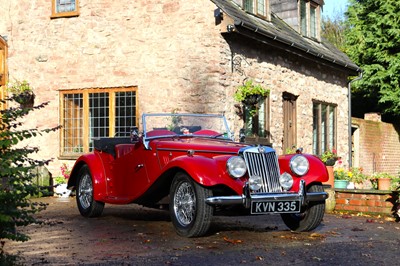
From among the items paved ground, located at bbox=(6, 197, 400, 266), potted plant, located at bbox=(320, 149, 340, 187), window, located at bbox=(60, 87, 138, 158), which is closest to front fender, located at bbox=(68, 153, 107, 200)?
paved ground, located at bbox=(6, 197, 400, 266)

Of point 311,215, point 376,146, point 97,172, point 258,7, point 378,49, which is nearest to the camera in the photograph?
point 311,215

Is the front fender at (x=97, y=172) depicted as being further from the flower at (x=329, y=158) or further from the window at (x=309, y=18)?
the window at (x=309, y=18)

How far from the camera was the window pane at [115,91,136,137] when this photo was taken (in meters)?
13.0

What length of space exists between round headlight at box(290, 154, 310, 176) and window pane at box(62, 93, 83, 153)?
7.54 metres

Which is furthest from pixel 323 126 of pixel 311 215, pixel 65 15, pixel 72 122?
pixel 311 215

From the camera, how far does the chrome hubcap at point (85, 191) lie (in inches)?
348

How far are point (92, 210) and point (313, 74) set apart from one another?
8.93 m

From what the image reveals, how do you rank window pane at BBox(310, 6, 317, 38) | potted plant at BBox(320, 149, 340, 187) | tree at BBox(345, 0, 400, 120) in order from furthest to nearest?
tree at BBox(345, 0, 400, 120)
window pane at BBox(310, 6, 317, 38)
potted plant at BBox(320, 149, 340, 187)

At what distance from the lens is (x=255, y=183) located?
663 cm

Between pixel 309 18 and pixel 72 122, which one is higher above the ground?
pixel 309 18

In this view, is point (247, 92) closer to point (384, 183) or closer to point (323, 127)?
point (384, 183)

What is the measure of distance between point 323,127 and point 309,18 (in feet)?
9.91

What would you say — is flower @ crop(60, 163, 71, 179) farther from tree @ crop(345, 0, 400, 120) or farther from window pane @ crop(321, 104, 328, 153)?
tree @ crop(345, 0, 400, 120)

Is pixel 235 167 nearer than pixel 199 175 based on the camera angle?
No
